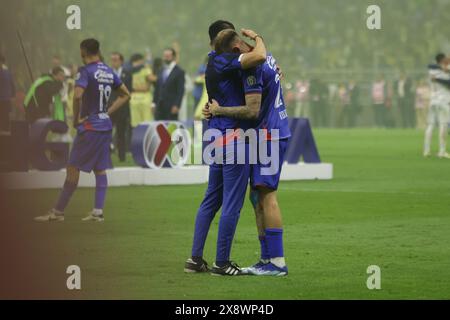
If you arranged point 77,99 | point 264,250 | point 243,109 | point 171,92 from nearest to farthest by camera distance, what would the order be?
point 243,109 < point 264,250 < point 77,99 < point 171,92

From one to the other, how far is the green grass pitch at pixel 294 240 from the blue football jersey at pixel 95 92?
47.3 inches

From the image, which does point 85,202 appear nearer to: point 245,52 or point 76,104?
point 76,104

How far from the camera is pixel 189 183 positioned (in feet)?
71.9

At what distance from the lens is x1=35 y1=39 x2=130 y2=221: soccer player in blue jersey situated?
51.6 ft

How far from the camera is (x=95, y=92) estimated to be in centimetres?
1582

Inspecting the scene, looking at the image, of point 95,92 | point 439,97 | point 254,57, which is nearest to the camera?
point 254,57

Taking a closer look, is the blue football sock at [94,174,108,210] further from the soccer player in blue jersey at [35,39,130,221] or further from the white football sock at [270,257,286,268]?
the white football sock at [270,257,286,268]

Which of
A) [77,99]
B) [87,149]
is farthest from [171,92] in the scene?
[77,99]

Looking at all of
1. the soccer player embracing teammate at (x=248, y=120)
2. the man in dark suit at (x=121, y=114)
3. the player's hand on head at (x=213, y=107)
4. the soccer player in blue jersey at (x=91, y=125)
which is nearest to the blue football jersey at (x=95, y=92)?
the soccer player in blue jersey at (x=91, y=125)

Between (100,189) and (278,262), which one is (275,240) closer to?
(278,262)

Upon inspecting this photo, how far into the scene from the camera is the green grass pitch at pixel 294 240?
35.6 ft

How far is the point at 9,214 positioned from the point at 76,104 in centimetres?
220

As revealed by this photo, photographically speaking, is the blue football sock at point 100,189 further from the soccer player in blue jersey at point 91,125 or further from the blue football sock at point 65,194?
the blue football sock at point 65,194

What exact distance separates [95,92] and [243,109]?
489 cm
